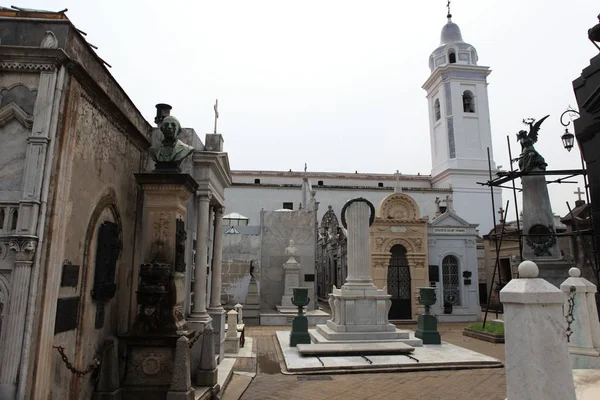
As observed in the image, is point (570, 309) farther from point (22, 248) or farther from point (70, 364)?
point (22, 248)

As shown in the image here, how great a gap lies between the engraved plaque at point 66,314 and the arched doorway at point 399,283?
50.6 feet

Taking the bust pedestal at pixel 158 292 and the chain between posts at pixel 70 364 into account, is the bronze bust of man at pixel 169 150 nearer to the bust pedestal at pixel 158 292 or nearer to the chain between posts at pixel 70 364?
the bust pedestal at pixel 158 292

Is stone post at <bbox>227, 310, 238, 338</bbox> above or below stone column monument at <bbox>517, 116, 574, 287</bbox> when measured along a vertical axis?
below

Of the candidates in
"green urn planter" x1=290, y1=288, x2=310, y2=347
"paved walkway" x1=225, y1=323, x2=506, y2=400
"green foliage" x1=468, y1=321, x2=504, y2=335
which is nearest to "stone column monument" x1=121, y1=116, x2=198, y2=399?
"paved walkway" x1=225, y1=323, x2=506, y2=400

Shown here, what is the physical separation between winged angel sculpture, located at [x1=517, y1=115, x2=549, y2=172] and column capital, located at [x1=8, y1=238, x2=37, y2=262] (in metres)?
12.6

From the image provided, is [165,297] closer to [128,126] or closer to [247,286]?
[128,126]

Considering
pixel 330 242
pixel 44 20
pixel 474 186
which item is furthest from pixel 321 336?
pixel 474 186

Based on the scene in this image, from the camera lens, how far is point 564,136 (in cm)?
866

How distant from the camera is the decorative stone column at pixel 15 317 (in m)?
3.62

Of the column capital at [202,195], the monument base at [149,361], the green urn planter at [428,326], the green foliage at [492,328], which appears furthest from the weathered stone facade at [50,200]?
the green foliage at [492,328]

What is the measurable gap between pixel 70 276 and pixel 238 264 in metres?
14.3

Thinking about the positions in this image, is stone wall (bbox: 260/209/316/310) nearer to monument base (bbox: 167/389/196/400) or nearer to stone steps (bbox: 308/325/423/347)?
stone steps (bbox: 308/325/423/347)

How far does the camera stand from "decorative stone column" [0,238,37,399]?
11.9ft

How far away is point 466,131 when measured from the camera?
34125 millimetres
